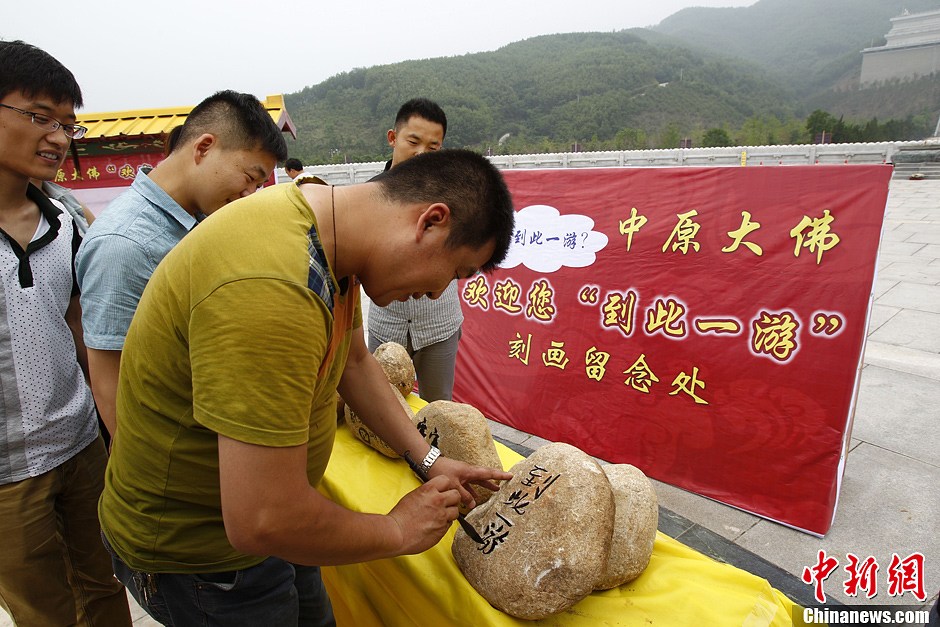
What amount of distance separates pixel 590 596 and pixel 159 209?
1555mm

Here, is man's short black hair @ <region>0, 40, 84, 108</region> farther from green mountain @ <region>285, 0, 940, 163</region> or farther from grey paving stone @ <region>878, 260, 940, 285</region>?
green mountain @ <region>285, 0, 940, 163</region>

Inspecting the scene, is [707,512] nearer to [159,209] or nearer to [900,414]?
[900,414]

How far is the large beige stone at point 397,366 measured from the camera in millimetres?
2225

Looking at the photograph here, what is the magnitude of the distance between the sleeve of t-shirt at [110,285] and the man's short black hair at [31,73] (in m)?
0.46

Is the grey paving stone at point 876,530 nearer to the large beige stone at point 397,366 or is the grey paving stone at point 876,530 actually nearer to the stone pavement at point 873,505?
the stone pavement at point 873,505

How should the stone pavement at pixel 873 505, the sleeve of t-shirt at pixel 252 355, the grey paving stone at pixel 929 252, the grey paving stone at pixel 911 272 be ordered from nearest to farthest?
the sleeve of t-shirt at pixel 252 355, the stone pavement at pixel 873 505, the grey paving stone at pixel 911 272, the grey paving stone at pixel 929 252

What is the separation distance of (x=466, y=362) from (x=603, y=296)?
1135mm

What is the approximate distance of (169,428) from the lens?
93cm

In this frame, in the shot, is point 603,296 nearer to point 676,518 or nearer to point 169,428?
point 676,518

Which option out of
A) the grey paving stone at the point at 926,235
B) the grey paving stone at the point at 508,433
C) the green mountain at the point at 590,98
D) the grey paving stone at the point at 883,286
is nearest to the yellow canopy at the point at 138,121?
the grey paving stone at the point at 508,433

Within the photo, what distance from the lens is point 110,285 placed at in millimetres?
1342

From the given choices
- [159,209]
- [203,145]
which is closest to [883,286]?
[203,145]

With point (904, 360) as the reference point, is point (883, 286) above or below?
above

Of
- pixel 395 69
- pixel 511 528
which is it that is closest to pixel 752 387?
pixel 511 528
